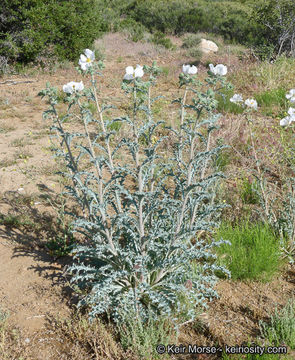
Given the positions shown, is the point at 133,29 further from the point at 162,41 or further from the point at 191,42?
the point at 191,42

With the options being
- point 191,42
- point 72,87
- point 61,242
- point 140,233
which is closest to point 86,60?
point 72,87

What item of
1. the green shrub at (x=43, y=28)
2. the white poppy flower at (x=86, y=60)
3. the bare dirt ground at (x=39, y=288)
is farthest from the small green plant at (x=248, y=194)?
the green shrub at (x=43, y=28)

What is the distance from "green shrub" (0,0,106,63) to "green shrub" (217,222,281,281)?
8743 millimetres

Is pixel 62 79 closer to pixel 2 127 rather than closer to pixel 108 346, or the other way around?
pixel 2 127

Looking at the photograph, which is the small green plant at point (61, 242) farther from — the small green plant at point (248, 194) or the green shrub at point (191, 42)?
the green shrub at point (191, 42)

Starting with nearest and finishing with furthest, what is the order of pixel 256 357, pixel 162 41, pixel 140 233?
pixel 256 357, pixel 140 233, pixel 162 41

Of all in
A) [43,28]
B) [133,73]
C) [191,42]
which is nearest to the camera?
[133,73]

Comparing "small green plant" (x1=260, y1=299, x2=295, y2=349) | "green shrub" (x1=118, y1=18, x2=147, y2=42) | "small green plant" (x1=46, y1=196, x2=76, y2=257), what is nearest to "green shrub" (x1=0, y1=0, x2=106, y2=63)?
"green shrub" (x1=118, y1=18, x2=147, y2=42)

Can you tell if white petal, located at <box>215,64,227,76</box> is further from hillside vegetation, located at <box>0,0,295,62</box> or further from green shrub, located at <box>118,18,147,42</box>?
green shrub, located at <box>118,18,147,42</box>

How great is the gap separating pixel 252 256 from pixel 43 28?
923 cm

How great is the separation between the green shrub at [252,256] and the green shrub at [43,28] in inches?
344

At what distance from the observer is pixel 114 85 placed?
825 centimetres

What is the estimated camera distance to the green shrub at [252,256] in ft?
7.61

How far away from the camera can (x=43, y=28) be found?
30.1ft
